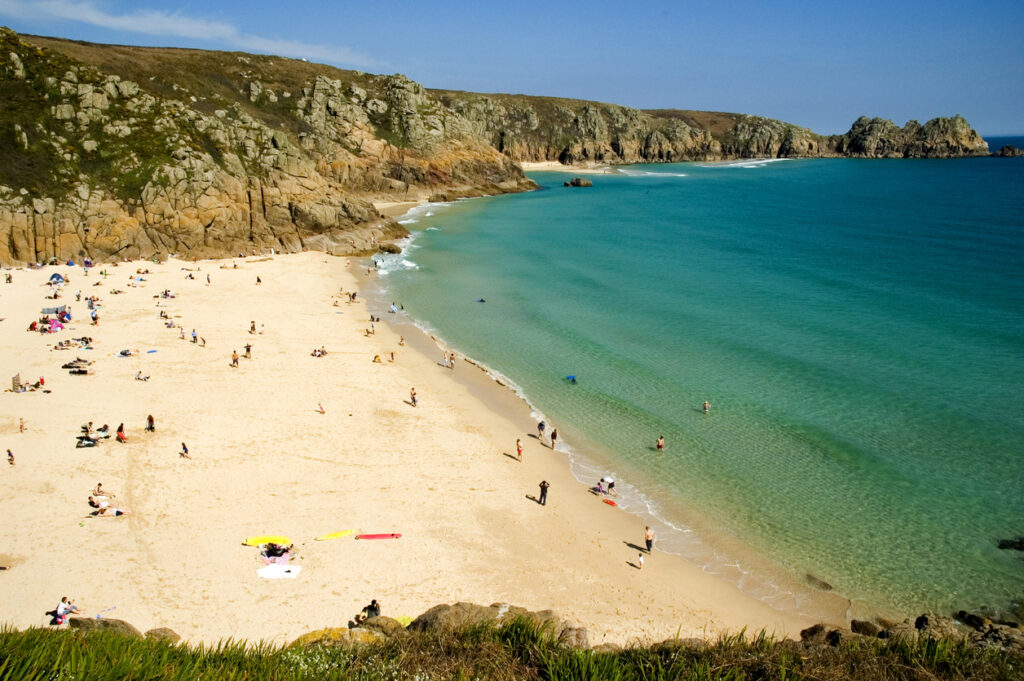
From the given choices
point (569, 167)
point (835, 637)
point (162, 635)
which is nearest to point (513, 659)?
point (162, 635)

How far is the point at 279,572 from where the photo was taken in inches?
651

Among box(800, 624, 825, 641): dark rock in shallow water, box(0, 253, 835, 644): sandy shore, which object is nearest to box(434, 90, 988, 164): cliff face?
box(0, 253, 835, 644): sandy shore

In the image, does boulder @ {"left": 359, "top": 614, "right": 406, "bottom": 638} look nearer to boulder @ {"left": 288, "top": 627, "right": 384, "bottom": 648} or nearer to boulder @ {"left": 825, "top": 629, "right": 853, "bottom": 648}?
boulder @ {"left": 288, "top": 627, "right": 384, "bottom": 648}

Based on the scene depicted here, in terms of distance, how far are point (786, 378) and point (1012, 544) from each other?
40.8 feet

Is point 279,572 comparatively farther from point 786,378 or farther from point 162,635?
point 786,378

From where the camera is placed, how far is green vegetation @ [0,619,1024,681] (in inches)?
354

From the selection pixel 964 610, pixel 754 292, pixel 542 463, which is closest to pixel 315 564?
pixel 542 463

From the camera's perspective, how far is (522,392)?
29344 millimetres

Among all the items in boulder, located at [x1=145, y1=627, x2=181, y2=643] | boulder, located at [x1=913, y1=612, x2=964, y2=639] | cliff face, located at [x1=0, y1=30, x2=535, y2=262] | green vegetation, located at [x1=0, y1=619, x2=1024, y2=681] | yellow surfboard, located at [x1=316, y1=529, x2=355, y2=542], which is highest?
cliff face, located at [x1=0, y1=30, x2=535, y2=262]

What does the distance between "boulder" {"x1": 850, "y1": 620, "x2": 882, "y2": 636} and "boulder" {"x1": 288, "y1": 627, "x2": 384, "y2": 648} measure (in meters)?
11.7

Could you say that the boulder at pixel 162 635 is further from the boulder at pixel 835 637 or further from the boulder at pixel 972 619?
the boulder at pixel 972 619

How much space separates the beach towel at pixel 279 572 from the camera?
16.4 m

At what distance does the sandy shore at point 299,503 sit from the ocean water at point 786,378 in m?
2.67

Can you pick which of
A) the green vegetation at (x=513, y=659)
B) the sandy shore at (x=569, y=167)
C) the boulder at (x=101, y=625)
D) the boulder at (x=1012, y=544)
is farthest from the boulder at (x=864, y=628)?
the sandy shore at (x=569, y=167)
